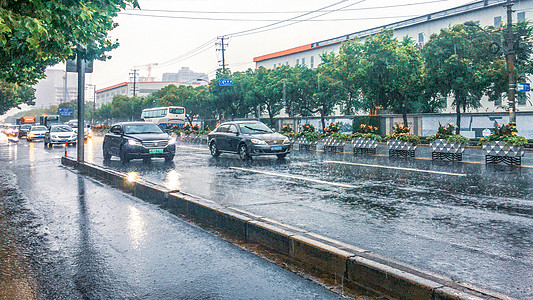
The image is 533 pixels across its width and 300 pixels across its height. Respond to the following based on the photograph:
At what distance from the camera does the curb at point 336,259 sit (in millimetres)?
3652

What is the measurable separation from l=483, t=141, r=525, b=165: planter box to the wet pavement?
12.2 metres

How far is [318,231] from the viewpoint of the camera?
599 cm

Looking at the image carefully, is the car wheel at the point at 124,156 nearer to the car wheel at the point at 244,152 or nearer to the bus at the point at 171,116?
the car wheel at the point at 244,152

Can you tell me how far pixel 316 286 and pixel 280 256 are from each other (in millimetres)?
1014

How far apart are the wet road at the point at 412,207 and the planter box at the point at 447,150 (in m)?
2.76

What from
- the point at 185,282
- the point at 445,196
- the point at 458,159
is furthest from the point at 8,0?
the point at 458,159

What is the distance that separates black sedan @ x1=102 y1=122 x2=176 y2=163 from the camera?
17000 millimetres

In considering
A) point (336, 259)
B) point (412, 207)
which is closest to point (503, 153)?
point (412, 207)

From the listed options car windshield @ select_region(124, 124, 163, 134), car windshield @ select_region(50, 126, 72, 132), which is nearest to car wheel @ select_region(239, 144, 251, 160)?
car windshield @ select_region(124, 124, 163, 134)

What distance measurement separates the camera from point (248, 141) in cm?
1747

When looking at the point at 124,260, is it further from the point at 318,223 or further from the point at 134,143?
the point at 134,143

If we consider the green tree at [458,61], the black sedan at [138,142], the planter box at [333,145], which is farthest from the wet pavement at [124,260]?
the green tree at [458,61]

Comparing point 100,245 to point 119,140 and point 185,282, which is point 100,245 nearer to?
point 185,282

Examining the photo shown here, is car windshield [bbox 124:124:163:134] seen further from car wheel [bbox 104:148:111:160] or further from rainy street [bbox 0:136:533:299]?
rainy street [bbox 0:136:533:299]
